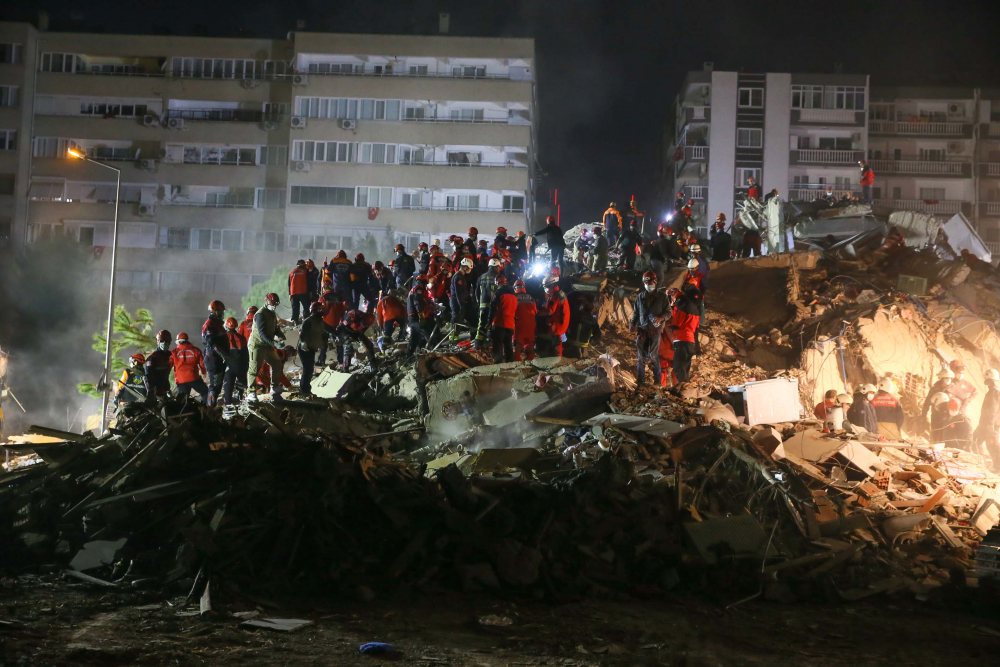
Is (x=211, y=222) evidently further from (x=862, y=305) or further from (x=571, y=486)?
(x=571, y=486)

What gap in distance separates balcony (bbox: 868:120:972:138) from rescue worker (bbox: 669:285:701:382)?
4842 cm

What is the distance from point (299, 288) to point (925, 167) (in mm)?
49677

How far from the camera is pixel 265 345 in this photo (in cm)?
1445

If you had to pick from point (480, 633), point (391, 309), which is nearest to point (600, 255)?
point (391, 309)

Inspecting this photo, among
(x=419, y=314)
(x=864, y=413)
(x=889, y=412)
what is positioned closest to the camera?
(x=864, y=413)

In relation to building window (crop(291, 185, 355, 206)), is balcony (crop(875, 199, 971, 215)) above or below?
above

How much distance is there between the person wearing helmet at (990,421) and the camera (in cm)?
1616

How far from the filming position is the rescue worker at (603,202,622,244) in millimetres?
21406

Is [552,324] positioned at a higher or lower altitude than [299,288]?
lower

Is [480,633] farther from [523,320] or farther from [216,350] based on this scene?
[216,350]

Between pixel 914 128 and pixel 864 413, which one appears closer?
pixel 864 413

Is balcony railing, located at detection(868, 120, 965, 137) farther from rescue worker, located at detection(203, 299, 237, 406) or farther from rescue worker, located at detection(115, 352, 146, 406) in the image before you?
rescue worker, located at detection(115, 352, 146, 406)

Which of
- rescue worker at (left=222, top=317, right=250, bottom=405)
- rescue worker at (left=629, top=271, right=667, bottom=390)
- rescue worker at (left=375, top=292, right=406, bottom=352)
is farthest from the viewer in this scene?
rescue worker at (left=375, top=292, right=406, bottom=352)

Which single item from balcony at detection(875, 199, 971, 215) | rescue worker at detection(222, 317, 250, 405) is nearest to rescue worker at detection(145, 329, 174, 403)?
rescue worker at detection(222, 317, 250, 405)
